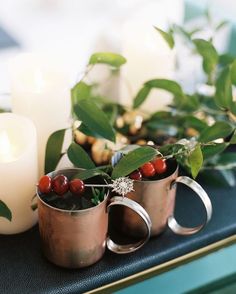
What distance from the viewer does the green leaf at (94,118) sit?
63 cm

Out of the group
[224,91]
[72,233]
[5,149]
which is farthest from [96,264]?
[224,91]

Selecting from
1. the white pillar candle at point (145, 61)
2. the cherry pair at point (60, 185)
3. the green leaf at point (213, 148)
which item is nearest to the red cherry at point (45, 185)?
the cherry pair at point (60, 185)

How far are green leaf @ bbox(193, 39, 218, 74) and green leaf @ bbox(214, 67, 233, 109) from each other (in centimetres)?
4

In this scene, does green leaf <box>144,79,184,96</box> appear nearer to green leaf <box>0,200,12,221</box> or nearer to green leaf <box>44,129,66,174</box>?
green leaf <box>44,129,66,174</box>

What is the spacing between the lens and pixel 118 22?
1.27 m

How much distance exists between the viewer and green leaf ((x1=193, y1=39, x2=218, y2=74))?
27.4 inches

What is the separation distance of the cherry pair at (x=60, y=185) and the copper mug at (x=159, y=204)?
0.21 ft

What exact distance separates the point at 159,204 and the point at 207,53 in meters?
0.23

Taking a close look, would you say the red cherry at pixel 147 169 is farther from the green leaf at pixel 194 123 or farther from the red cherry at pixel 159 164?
the green leaf at pixel 194 123

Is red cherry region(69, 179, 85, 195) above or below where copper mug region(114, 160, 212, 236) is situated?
above

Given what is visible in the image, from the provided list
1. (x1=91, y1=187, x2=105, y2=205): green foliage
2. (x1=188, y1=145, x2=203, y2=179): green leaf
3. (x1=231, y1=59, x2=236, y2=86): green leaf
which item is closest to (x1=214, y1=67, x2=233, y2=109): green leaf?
(x1=231, y1=59, x2=236, y2=86): green leaf

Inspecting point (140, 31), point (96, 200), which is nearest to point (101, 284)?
point (96, 200)

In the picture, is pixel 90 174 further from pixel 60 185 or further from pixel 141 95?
pixel 141 95

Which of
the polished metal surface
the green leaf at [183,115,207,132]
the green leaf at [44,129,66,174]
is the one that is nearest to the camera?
the polished metal surface
